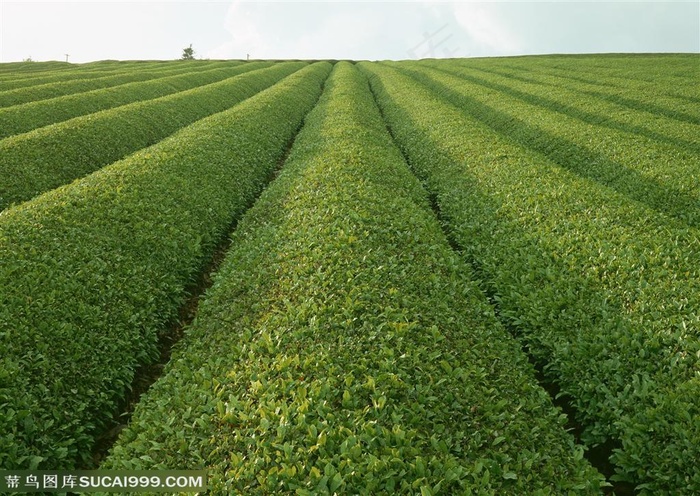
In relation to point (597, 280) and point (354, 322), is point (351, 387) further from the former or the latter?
point (597, 280)

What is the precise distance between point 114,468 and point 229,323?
3.51m

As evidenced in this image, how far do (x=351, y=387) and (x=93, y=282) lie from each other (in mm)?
6455

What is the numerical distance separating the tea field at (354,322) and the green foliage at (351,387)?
43 millimetres

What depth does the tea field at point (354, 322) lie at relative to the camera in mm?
6285

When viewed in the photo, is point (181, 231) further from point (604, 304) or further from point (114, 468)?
point (604, 304)

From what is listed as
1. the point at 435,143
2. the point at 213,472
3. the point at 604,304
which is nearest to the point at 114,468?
the point at 213,472

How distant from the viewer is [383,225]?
1252 cm

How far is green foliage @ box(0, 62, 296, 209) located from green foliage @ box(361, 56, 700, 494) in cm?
1434

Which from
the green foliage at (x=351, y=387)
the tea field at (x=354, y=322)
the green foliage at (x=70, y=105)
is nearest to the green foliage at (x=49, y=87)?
the green foliage at (x=70, y=105)

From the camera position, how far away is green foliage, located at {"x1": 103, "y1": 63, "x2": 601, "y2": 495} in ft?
19.0

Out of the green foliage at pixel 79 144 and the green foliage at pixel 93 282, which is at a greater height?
the green foliage at pixel 79 144

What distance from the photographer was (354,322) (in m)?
8.31

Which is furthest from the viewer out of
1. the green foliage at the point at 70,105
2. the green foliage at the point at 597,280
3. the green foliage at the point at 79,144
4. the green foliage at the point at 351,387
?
the green foliage at the point at 70,105

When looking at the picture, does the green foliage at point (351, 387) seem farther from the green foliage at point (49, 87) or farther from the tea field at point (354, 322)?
the green foliage at point (49, 87)
